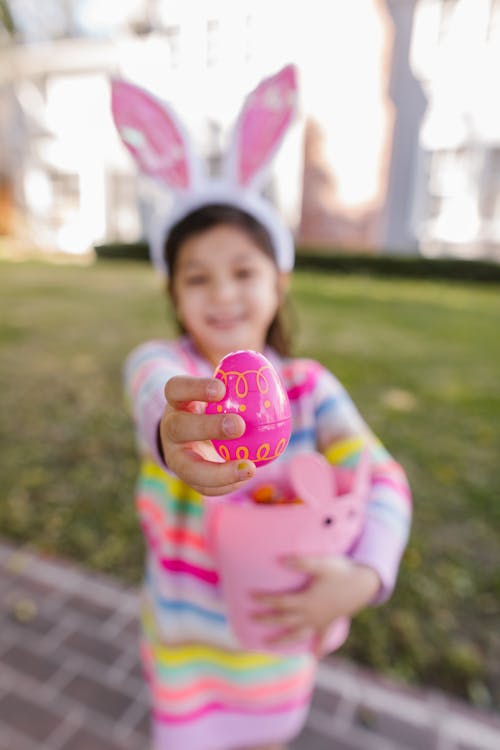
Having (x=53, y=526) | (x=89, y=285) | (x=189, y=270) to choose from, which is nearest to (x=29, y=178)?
(x=89, y=285)

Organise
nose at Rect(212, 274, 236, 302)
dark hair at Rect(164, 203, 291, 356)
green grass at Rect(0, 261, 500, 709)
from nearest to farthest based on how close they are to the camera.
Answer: nose at Rect(212, 274, 236, 302)
dark hair at Rect(164, 203, 291, 356)
green grass at Rect(0, 261, 500, 709)

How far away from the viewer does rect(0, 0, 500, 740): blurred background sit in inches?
111

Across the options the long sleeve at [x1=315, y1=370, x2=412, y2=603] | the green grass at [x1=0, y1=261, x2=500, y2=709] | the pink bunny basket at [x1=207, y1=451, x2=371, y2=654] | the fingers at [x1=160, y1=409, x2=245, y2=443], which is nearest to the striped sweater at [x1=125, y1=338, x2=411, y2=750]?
the long sleeve at [x1=315, y1=370, x2=412, y2=603]

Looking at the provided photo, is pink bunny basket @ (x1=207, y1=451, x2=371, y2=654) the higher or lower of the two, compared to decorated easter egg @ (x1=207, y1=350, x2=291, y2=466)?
lower

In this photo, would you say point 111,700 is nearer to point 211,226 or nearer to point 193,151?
point 211,226

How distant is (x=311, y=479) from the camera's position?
3.95ft

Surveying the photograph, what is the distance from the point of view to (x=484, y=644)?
228 centimetres

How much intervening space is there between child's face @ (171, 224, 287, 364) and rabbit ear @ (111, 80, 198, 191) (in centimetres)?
22

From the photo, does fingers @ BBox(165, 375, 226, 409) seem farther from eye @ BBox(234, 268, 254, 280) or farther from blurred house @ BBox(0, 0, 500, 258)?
blurred house @ BBox(0, 0, 500, 258)

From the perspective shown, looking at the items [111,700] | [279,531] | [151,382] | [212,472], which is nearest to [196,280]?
[151,382]

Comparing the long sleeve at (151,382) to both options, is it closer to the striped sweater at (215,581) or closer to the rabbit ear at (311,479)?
the striped sweater at (215,581)

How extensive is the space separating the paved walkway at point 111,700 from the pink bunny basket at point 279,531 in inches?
37.6

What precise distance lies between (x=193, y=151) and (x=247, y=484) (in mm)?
855

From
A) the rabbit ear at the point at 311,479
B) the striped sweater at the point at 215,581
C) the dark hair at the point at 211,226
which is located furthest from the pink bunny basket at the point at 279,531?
the dark hair at the point at 211,226
